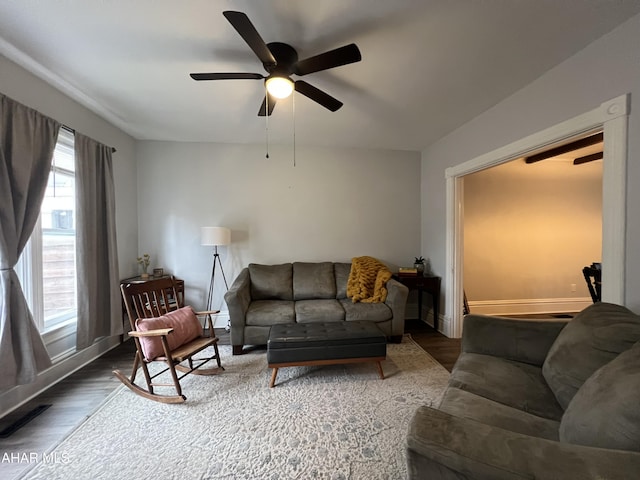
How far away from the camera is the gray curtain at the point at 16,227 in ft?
5.87

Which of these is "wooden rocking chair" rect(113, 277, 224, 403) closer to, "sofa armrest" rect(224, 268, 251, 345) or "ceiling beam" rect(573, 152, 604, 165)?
"sofa armrest" rect(224, 268, 251, 345)

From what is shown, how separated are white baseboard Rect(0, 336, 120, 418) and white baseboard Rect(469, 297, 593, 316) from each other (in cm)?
494

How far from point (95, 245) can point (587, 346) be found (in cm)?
400

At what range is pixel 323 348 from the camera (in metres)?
2.20

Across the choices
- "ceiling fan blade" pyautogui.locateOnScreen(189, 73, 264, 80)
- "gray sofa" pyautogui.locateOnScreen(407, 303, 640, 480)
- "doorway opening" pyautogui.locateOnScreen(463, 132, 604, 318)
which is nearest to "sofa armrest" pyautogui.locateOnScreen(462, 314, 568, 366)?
"gray sofa" pyautogui.locateOnScreen(407, 303, 640, 480)

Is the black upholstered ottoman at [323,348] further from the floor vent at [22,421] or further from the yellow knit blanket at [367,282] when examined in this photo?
the floor vent at [22,421]

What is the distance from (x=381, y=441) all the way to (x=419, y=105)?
9.40 ft

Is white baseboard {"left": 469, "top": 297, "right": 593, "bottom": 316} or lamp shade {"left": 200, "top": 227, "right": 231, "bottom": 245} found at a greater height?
lamp shade {"left": 200, "top": 227, "right": 231, "bottom": 245}

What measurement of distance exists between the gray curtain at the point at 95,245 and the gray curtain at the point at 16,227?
53 cm

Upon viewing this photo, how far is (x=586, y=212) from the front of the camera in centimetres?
408

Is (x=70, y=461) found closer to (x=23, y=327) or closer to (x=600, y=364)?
(x=23, y=327)

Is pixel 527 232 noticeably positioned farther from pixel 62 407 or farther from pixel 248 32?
pixel 62 407

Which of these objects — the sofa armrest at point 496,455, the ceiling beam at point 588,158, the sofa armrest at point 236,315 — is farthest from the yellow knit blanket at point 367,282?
the ceiling beam at point 588,158

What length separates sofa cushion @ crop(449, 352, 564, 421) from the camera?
1.26m
